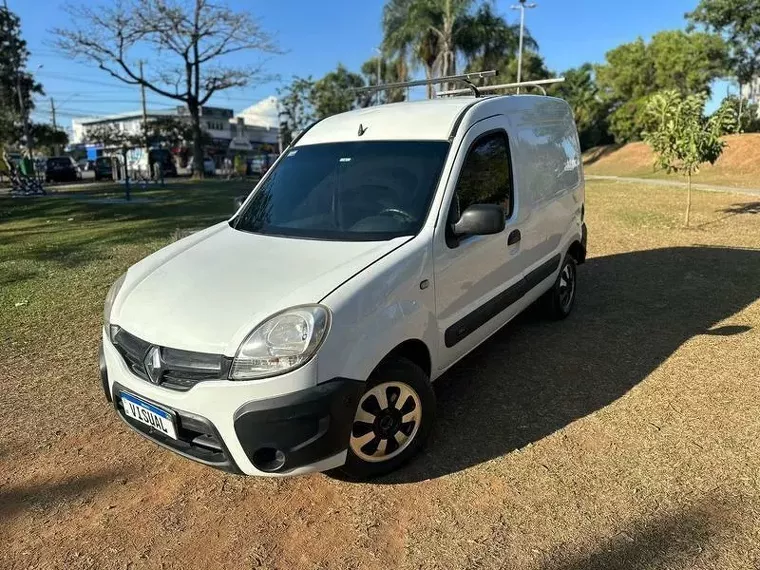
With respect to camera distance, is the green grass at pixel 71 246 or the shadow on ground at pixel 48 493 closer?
the shadow on ground at pixel 48 493

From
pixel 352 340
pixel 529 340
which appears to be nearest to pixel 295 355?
pixel 352 340

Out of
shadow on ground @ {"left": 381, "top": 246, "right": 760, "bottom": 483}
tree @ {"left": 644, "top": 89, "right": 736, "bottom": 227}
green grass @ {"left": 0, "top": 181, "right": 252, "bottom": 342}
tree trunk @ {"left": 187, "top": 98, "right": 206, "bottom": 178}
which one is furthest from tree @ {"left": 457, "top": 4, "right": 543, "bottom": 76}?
shadow on ground @ {"left": 381, "top": 246, "right": 760, "bottom": 483}

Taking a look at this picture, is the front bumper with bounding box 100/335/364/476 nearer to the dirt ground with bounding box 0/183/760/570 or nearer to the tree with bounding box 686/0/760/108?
the dirt ground with bounding box 0/183/760/570

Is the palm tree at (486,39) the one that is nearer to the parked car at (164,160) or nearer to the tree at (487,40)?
the tree at (487,40)

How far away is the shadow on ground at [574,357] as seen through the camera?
133 inches

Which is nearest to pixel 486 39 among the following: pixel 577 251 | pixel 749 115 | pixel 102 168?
pixel 749 115

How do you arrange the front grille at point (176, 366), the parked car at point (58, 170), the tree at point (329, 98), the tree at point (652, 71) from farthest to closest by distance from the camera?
the tree at point (329, 98) < the parked car at point (58, 170) < the tree at point (652, 71) < the front grille at point (176, 366)

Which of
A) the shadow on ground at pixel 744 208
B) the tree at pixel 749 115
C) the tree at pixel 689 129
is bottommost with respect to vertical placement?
the shadow on ground at pixel 744 208

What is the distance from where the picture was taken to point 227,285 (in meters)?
2.78

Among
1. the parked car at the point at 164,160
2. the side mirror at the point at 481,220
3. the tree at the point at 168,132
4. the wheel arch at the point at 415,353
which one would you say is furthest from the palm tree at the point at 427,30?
the tree at the point at 168,132

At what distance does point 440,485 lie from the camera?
293 cm

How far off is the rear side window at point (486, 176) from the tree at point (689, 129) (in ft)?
26.3

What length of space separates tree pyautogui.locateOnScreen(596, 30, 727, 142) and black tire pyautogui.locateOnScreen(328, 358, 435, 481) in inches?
1289

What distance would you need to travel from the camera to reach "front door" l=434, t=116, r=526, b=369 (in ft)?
10.6
